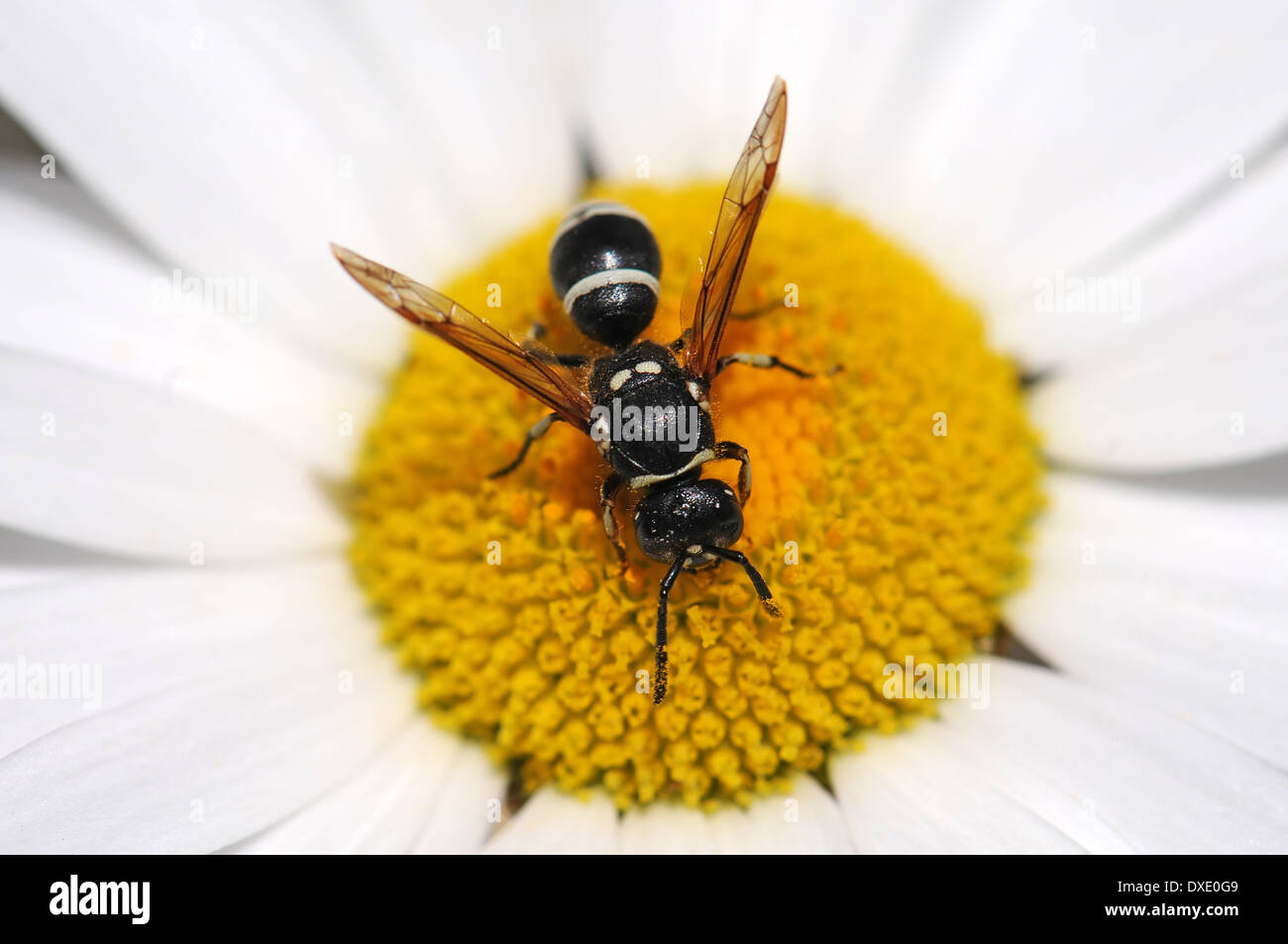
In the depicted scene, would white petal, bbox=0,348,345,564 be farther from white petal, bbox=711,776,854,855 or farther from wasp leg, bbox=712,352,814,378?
white petal, bbox=711,776,854,855

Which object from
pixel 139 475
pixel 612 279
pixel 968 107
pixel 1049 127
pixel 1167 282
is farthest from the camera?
pixel 968 107

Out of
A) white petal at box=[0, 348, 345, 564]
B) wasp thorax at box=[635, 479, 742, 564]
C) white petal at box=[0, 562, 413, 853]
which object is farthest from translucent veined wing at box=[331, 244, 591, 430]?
white petal at box=[0, 562, 413, 853]

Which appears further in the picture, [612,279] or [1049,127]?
[1049,127]

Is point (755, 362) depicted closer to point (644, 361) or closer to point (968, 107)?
point (644, 361)

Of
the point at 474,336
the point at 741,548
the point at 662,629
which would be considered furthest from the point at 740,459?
the point at 474,336

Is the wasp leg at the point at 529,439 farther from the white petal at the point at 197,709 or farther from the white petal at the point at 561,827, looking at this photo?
the white petal at the point at 561,827

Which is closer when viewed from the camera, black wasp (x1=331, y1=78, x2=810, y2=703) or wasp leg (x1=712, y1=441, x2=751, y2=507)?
black wasp (x1=331, y1=78, x2=810, y2=703)

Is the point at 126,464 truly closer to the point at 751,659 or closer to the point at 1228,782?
the point at 751,659
